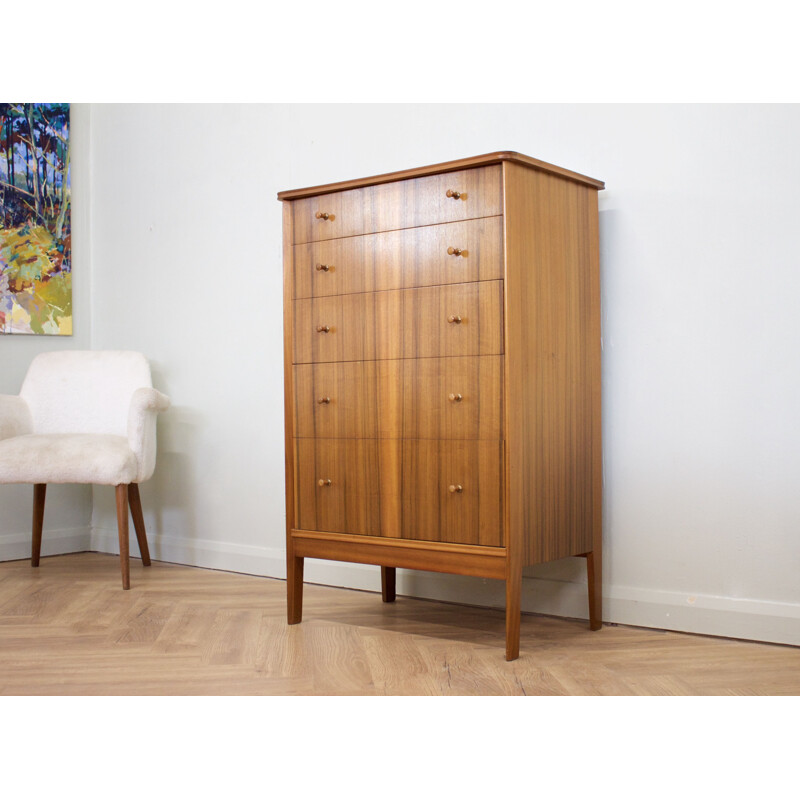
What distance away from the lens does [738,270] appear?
2447mm

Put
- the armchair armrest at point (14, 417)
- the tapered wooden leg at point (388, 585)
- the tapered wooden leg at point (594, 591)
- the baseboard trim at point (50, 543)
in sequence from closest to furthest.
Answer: the tapered wooden leg at point (594, 591) → the tapered wooden leg at point (388, 585) → the armchair armrest at point (14, 417) → the baseboard trim at point (50, 543)

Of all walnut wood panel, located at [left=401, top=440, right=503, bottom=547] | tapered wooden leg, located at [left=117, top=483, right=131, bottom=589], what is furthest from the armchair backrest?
walnut wood panel, located at [left=401, top=440, right=503, bottom=547]

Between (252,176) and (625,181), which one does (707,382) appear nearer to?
(625,181)

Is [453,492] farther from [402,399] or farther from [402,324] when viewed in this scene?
[402,324]

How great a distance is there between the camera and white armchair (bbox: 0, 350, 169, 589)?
10.8 feet

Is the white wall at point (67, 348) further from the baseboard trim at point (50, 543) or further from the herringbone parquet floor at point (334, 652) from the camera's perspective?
the herringbone parquet floor at point (334, 652)

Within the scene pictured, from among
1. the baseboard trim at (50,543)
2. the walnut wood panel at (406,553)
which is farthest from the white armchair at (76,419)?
the walnut wood panel at (406,553)

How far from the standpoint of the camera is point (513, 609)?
2258 mm

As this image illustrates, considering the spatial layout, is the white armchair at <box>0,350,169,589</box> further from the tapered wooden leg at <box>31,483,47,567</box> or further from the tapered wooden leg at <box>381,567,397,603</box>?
the tapered wooden leg at <box>381,567,397,603</box>

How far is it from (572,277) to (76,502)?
8.90 ft

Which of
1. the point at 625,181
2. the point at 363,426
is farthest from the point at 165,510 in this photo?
the point at 625,181

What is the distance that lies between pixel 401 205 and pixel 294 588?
3.81 feet

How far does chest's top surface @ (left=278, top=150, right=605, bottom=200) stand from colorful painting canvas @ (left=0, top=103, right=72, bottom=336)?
181 centimetres

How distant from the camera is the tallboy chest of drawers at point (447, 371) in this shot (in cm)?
228
